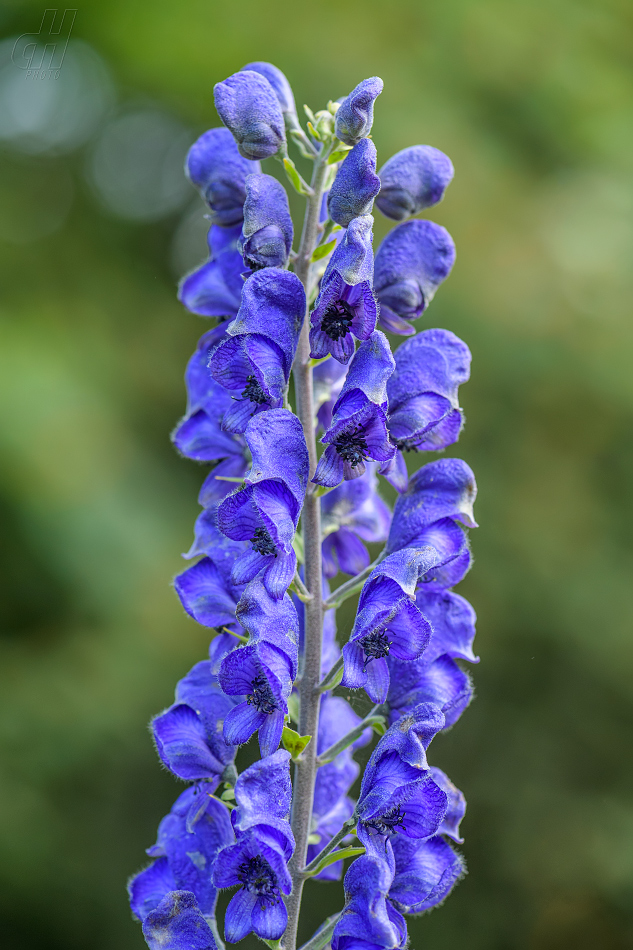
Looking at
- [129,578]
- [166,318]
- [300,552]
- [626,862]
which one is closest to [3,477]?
[129,578]

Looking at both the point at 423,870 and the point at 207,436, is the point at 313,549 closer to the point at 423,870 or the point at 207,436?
the point at 207,436

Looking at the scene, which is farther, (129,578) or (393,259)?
(129,578)

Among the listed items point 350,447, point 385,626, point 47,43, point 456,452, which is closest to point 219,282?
point 350,447

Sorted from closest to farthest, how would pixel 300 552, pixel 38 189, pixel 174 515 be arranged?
pixel 300 552, pixel 174 515, pixel 38 189

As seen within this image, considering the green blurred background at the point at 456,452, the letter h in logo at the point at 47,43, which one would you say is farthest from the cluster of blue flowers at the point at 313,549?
the letter h in logo at the point at 47,43

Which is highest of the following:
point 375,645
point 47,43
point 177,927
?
point 47,43

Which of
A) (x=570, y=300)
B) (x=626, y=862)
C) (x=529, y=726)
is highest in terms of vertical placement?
(x=570, y=300)

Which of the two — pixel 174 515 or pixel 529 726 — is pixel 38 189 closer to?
pixel 174 515

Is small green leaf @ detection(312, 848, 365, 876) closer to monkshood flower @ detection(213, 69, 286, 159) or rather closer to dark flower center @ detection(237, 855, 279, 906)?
dark flower center @ detection(237, 855, 279, 906)
